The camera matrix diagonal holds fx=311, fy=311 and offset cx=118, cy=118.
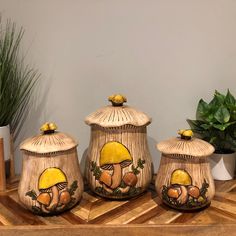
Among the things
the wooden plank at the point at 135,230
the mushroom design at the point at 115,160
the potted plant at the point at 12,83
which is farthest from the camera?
the potted plant at the point at 12,83

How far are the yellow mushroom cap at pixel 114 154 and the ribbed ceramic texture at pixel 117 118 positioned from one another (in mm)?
53

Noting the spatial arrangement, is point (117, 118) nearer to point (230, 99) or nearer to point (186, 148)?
point (186, 148)

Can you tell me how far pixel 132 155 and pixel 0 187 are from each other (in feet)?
1.23

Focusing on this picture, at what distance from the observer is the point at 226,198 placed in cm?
80

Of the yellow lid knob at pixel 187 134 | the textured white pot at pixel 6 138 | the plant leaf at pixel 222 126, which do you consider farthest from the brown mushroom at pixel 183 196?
the textured white pot at pixel 6 138

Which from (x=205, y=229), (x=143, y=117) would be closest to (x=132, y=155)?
(x=143, y=117)

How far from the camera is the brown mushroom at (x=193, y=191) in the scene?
702 mm

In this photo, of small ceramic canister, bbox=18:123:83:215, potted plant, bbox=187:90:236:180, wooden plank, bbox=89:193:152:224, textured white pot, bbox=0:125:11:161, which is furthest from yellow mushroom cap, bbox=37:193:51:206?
potted plant, bbox=187:90:236:180

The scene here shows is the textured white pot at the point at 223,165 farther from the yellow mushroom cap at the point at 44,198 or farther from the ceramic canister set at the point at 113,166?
the yellow mushroom cap at the point at 44,198

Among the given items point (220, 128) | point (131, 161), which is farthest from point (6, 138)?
point (220, 128)

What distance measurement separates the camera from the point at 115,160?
2.47ft

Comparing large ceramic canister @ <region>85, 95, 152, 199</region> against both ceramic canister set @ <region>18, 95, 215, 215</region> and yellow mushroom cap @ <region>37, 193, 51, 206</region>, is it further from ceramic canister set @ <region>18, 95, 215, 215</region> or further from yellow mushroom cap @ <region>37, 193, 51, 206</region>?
yellow mushroom cap @ <region>37, 193, 51, 206</region>

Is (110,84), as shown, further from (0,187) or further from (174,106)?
(0,187)

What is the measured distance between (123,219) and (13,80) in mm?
516
